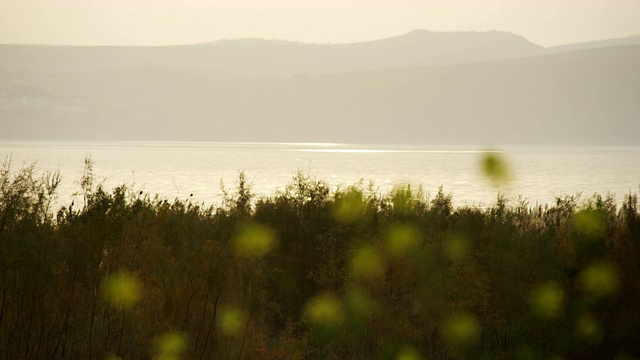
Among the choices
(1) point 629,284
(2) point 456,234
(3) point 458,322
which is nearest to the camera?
(3) point 458,322

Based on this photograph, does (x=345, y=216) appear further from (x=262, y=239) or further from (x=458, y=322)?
(x=458, y=322)

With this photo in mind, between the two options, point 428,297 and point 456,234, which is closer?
point 428,297

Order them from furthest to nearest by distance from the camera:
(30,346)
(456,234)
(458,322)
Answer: (456,234)
(458,322)
(30,346)

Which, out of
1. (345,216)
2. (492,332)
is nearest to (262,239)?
(345,216)

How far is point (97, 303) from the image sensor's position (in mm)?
8102

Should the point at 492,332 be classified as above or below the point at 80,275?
below

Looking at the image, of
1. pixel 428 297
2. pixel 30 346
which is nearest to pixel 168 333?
pixel 30 346

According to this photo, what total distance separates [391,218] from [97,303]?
6006 mm

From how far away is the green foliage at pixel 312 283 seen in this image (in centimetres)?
802

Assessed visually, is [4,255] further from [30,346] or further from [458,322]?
[458,322]

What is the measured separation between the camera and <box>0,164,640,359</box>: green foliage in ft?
26.3

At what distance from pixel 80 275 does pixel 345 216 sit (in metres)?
5.46

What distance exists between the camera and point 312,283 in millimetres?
12117

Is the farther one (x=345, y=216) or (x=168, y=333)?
(x=345, y=216)
